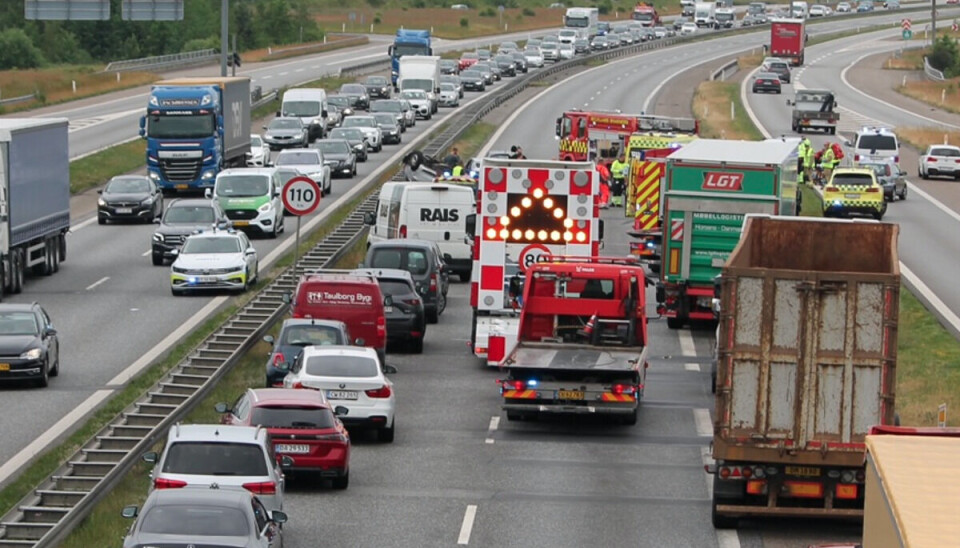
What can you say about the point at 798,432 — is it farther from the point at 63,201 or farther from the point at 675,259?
the point at 63,201

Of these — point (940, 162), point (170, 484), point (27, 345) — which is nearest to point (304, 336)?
point (27, 345)

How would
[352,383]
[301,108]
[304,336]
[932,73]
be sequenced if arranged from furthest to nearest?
[932,73] → [301,108] → [304,336] → [352,383]

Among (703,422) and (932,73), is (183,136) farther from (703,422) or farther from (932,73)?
(932,73)

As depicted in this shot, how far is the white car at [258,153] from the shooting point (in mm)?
66900

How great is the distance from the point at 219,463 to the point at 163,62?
97.2 metres

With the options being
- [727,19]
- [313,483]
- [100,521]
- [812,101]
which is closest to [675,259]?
[313,483]

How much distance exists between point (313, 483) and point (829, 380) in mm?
6897

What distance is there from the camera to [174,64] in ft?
378

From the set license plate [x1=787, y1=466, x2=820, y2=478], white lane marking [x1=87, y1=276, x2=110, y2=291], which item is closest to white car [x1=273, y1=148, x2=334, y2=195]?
white lane marking [x1=87, y1=276, x2=110, y2=291]

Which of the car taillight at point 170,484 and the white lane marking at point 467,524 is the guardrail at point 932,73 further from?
the car taillight at point 170,484

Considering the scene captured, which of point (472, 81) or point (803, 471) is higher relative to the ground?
point (803, 471)

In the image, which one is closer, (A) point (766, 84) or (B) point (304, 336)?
(B) point (304, 336)

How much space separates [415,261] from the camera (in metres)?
39.3

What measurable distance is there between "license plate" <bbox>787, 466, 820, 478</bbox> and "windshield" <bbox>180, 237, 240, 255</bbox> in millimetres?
23106
